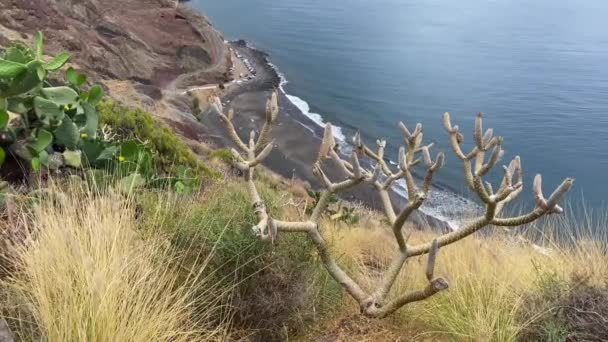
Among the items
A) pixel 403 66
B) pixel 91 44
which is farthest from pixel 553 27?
pixel 91 44

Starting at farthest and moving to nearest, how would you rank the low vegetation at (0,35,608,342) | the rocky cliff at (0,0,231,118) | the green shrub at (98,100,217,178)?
the rocky cliff at (0,0,231,118) < the green shrub at (98,100,217,178) < the low vegetation at (0,35,608,342)

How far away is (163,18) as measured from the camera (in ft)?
145

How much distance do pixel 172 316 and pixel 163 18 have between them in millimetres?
43156

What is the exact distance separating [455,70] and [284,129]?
1806 cm

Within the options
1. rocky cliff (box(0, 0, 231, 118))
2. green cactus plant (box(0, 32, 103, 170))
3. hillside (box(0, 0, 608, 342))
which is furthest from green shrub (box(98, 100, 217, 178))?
rocky cliff (box(0, 0, 231, 118))

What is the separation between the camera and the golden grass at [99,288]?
3307 millimetres

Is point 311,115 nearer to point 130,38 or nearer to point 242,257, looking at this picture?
point 130,38

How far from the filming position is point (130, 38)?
3994 centimetres

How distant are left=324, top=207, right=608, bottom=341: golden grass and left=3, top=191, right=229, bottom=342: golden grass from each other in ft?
5.04

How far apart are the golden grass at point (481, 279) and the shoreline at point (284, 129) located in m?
11.5

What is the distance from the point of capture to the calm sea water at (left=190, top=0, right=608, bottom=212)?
31.7 metres

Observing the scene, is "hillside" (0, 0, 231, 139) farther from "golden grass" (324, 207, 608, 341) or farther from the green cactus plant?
"golden grass" (324, 207, 608, 341)

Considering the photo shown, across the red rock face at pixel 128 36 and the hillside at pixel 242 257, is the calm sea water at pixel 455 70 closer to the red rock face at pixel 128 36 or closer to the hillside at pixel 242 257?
the red rock face at pixel 128 36

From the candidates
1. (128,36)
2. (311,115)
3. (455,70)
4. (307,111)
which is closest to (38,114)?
(311,115)
